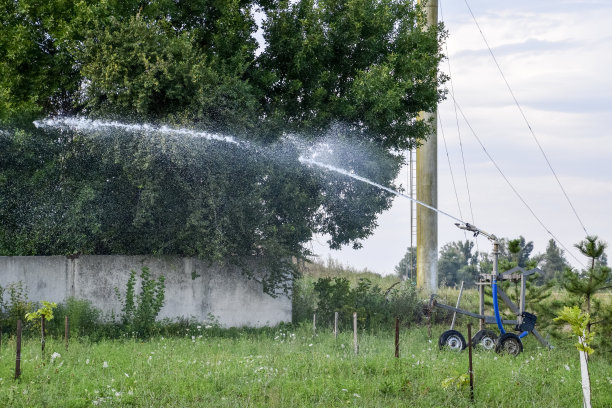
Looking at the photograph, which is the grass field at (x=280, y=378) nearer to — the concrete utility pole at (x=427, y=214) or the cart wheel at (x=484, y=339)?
the cart wheel at (x=484, y=339)

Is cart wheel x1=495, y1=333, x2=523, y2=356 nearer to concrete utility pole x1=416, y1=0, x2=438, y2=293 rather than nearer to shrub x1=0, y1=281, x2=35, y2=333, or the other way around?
concrete utility pole x1=416, y1=0, x2=438, y2=293

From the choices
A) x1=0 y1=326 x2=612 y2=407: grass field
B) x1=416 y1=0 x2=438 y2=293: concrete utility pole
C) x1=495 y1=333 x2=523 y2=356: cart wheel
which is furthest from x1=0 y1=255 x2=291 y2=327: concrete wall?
x1=495 y1=333 x2=523 y2=356: cart wheel

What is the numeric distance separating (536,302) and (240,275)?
812cm

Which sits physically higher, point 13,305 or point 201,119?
point 201,119

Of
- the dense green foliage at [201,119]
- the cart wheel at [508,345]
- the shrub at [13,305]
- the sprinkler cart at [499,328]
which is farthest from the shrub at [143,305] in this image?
the cart wheel at [508,345]

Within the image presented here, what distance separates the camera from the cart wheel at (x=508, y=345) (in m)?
16.1

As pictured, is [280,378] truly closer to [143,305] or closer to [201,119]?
[143,305]

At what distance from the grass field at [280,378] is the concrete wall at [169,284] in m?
4.26

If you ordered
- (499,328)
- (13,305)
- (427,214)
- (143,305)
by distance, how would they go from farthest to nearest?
(427,214) < (143,305) < (13,305) < (499,328)

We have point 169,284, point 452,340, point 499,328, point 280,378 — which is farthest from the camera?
point 169,284

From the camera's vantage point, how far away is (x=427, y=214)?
1018 inches

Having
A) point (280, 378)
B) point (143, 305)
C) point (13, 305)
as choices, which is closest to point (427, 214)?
point (143, 305)

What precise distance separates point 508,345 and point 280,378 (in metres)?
6.52

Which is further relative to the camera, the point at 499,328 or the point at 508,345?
the point at 499,328
